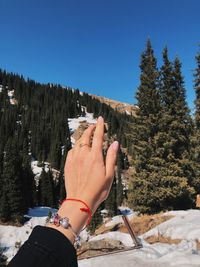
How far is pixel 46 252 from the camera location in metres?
1.27

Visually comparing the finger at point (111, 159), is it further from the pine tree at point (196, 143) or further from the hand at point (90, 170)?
the pine tree at point (196, 143)

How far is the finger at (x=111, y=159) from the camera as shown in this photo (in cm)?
171

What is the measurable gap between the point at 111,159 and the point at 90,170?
0.14 meters

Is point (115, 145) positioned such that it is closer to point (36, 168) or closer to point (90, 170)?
point (90, 170)

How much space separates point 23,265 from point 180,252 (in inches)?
274

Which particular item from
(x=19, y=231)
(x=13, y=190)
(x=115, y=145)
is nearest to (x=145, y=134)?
(x=115, y=145)

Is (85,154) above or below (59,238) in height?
above

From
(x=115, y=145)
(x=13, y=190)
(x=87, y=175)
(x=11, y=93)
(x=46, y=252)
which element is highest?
(x=11, y=93)

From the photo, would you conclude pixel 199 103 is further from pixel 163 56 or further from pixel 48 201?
Result: pixel 48 201

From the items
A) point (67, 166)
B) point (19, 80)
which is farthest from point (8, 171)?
point (19, 80)

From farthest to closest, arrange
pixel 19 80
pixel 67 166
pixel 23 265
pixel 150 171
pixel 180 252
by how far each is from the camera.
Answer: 1. pixel 19 80
2. pixel 150 171
3. pixel 180 252
4. pixel 67 166
5. pixel 23 265

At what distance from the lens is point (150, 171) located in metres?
25.5

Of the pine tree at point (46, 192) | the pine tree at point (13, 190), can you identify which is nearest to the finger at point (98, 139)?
the pine tree at point (13, 190)

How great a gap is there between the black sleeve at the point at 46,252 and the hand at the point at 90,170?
266mm
